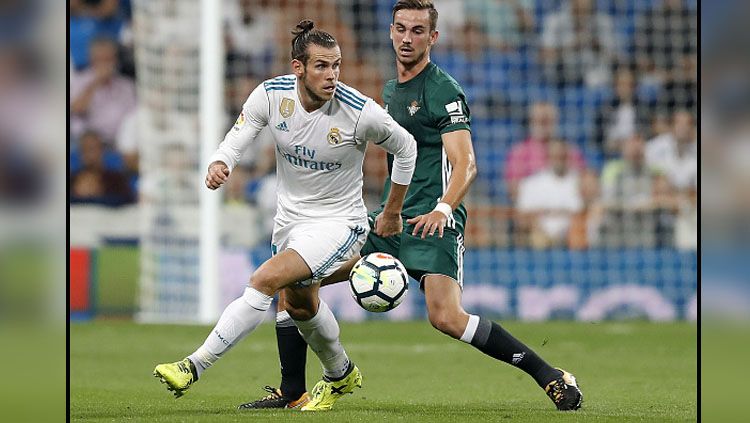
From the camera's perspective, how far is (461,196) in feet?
20.7

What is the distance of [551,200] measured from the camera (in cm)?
1538

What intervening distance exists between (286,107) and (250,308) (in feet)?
3.59

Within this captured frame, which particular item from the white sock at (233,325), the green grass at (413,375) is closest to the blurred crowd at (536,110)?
the green grass at (413,375)

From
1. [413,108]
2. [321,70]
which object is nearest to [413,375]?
[413,108]

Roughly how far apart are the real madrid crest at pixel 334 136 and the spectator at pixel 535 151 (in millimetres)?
9611

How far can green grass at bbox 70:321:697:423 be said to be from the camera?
613 cm

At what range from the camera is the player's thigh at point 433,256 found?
6.63 meters

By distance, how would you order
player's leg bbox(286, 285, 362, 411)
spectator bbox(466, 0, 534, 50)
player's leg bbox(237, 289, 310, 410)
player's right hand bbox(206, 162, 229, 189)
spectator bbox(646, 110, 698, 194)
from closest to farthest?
player's right hand bbox(206, 162, 229, 189)
player's leg bbox(286, 285, 362, 411)
player's leg bbox(237, 289, 310, 410)
spectator bbox(646, 110, 698, 194)
spectator bbox(466, 0, 534, 50)

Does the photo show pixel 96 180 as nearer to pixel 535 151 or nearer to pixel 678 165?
pixel 535 151

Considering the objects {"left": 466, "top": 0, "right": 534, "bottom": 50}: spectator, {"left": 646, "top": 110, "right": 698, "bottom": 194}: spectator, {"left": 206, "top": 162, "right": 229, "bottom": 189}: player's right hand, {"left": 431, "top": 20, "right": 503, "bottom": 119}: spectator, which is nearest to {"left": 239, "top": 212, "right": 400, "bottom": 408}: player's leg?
{"left": 206, "top": 162, "right": 229, "bottom": 189}: player's right hand

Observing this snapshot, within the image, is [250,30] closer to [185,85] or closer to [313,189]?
[185,85]

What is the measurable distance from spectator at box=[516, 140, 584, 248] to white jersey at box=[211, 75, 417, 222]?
29.3ft

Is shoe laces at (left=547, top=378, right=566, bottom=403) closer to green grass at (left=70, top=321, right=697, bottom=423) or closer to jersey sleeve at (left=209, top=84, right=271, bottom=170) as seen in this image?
green grass at (left=70, top=321, right=697, bottom=423)

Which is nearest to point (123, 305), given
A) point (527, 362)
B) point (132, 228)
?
point (132, 228)
